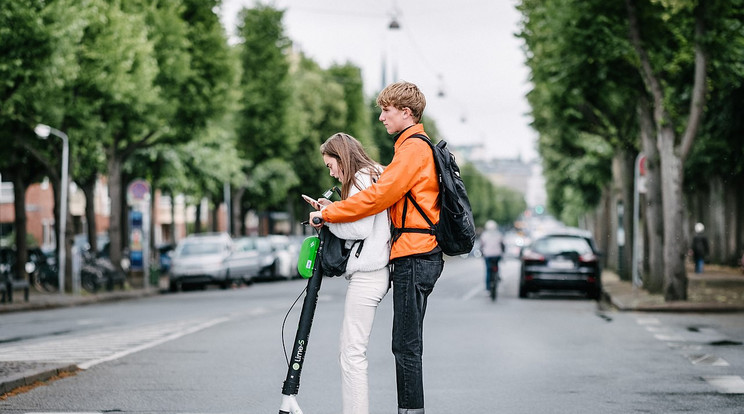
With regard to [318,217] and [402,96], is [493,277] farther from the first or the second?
[318,217]

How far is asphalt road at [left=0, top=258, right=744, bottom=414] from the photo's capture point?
8.41 metres

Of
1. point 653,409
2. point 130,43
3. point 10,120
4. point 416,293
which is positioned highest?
point 130,43

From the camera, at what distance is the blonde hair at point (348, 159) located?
5965mm

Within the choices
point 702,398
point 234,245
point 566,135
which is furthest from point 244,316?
point 566,135

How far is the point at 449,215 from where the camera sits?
5883mm

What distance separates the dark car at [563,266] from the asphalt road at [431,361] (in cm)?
435

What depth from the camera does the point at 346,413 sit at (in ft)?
19.2

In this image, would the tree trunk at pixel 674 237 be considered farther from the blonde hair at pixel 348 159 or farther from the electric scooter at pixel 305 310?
the electric scooter at pixel 305 310

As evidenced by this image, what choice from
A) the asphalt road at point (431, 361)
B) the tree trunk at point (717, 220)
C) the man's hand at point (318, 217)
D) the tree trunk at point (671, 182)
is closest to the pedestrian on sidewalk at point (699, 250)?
the tree trunk at point (717, 220)

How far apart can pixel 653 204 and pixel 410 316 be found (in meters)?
19.7

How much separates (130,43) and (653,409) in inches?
861

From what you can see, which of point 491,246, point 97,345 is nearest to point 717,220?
point 491,246

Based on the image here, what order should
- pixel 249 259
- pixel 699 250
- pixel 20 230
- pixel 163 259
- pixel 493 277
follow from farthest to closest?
pixel 163 259
pixel 699 250
pixel 249 259
pixel 20 230
pixel 493 277

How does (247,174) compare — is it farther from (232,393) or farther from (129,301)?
(232,393)
